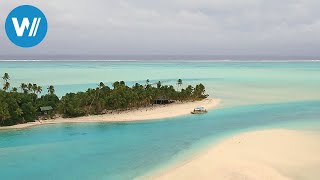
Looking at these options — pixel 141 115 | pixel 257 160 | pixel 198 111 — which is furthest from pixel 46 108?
pixel 257 160

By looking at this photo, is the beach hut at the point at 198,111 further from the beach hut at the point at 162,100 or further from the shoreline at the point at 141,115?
the beach hut at the point at 162,100

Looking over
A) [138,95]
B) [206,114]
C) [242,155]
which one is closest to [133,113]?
[138,95]

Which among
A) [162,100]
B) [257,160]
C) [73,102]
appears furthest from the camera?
[162,100]

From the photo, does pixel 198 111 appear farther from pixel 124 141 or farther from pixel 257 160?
pixel 257 160

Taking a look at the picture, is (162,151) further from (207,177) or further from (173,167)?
(207,177)

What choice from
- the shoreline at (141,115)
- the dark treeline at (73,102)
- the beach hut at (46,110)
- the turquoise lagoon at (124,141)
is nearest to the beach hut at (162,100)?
the dark treeline at (73,102)

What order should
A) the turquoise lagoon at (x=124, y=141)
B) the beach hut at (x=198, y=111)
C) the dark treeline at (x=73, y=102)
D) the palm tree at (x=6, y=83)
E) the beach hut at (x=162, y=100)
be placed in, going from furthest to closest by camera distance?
the beach hut at (x=162, y=100) < the palm tree at (x=6, y=83) < the beach hut at (x=198, y=111) < the dark treeline at (x=73, y=102) < the turquoise lagoon at (x=124, y=141)

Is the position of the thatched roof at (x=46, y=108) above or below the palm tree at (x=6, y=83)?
below
